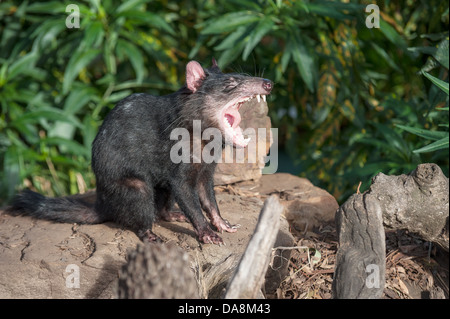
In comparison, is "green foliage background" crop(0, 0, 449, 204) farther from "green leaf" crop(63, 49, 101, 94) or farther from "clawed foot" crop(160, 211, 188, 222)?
"clawed foot" crop(160, 211, 188, 222)

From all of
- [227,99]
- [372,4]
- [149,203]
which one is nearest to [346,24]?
[372,4]

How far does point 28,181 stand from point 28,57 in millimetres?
1509

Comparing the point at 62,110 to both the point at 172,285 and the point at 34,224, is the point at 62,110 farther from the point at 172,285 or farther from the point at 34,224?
the point at 172,285

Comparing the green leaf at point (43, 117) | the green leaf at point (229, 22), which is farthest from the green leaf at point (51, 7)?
the green leaf at point (229, 22)

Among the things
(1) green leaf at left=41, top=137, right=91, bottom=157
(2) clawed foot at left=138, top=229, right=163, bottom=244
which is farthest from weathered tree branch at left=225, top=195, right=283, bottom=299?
(1) green leaf at left=41, top=137, right=91, bottom=157

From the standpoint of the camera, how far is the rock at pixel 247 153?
200 inches

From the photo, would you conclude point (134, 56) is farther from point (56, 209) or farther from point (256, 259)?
point (256, 259)

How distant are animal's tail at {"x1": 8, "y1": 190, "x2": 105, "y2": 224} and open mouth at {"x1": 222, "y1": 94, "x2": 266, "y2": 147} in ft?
3.95

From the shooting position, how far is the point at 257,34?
18.3ft

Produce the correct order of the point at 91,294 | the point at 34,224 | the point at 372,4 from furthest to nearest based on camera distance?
1. the point at 372,4
2. the point at 34,224
3. the point at 91,294

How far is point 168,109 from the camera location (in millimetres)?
4234

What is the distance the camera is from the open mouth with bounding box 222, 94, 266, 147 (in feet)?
13.4

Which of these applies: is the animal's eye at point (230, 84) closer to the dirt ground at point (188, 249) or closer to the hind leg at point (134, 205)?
the hind leg at point (134, 205)

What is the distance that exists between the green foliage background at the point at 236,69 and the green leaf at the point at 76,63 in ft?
0.05
